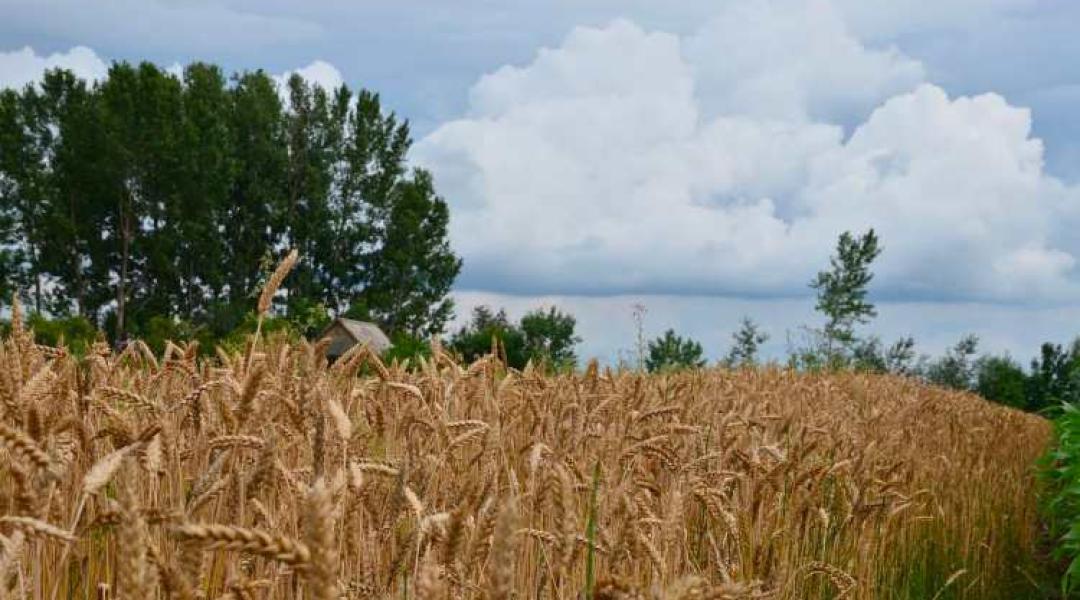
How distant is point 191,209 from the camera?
35531 mm

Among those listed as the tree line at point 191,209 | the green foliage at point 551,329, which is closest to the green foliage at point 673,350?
the green foliage at point 551,329

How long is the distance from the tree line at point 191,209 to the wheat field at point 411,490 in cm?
2948

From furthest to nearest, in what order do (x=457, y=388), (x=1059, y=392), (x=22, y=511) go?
(x=1059, y=392)
(x=457, y=388)
(x=22, y=511)

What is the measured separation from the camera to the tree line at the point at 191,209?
34.8 m

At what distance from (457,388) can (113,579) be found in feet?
6.60

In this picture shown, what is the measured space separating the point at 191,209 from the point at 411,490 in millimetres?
35215

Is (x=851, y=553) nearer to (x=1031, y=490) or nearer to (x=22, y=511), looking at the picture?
(x=22, y=511)

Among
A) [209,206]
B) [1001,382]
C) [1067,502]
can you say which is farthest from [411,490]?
[209,206]

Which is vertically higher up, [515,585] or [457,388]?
[457,388]

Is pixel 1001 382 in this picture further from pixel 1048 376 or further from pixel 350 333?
pixel 350 333

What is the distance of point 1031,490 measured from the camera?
32.6ft

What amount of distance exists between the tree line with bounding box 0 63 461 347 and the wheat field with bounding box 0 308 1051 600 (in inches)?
1160

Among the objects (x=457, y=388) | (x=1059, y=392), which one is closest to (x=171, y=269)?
(x=1059, y=392)

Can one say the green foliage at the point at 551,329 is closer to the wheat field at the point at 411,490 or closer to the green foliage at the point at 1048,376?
the green foliage at the point at 1048,376
